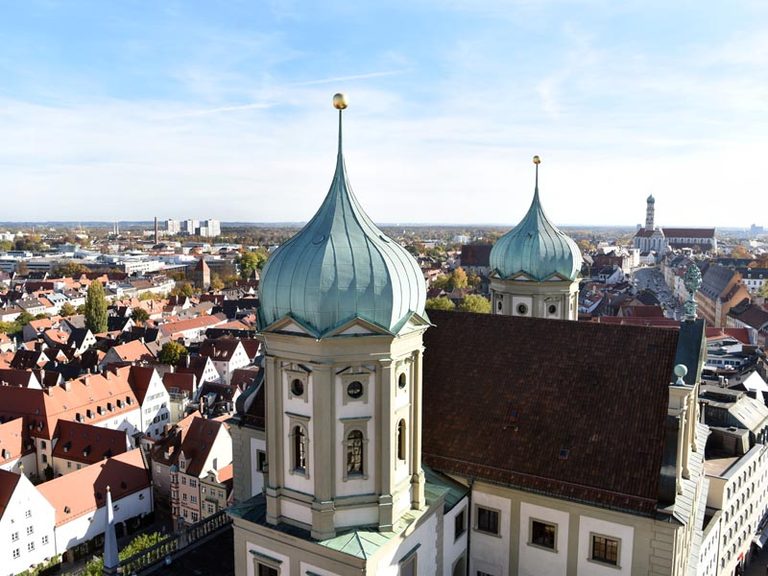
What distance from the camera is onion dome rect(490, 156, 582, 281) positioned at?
35.8 meters

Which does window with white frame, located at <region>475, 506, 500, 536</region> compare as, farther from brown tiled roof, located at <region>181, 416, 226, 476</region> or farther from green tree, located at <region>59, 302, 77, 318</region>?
green tree, located at <region>59, 302, 77, 318</region>

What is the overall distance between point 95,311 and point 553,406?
Answer: 108 metres

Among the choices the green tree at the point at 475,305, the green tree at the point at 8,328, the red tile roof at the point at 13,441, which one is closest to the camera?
the red tile roof at the point at 13,441

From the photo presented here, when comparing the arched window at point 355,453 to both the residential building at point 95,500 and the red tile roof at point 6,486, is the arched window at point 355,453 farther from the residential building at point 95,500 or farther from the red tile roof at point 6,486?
the red tile roof at point 6,486

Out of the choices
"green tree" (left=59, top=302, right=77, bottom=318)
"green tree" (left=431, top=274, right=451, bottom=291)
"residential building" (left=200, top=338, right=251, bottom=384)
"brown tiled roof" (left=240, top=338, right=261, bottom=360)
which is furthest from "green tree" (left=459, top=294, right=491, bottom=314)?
"green tree" (left=59, top=302, right=77, bottom=318)

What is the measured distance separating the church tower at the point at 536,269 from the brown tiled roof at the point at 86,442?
40.7 meters

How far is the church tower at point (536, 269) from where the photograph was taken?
1410 inches

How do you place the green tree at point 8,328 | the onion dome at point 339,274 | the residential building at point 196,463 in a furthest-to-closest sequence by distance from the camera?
the green tree at point 8,328 < the residential building at point 196,463 < the onion dome at point 339,274

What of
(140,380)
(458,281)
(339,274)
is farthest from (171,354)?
(458,281)

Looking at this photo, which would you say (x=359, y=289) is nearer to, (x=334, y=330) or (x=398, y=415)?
(x=334, y=330)

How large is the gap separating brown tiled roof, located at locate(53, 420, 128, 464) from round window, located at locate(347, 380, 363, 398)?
159ft

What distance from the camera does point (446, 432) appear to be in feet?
79.2

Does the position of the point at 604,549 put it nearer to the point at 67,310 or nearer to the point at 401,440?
the point at 401,440

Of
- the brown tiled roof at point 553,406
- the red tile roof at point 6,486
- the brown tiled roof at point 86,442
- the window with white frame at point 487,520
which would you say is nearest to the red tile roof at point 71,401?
the brown tiled roof at point 86,442
